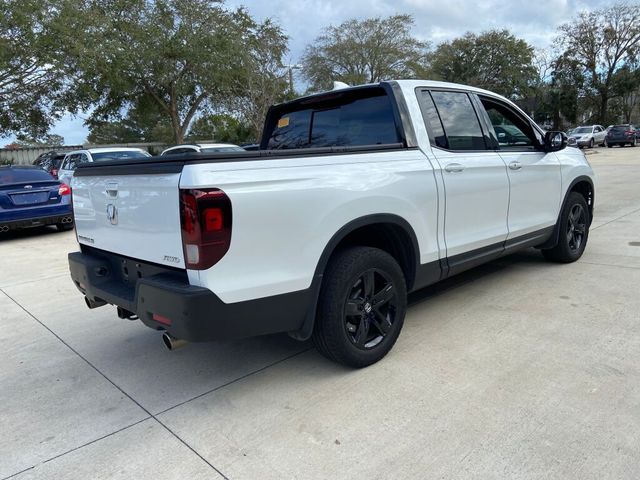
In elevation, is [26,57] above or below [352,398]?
above

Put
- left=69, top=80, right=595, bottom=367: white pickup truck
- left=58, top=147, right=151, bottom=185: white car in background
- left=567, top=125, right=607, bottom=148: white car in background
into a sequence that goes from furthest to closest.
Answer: left=567, top=125, right=607, bottom=148: white car in background → left=58, top=147, right=151, bottom=185: white car in background → left=69, top=80, right=595, bottom=367: white pickup truck

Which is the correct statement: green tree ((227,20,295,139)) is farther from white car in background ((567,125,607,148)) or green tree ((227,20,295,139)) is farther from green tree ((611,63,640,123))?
green tree ((611,63,640,123))

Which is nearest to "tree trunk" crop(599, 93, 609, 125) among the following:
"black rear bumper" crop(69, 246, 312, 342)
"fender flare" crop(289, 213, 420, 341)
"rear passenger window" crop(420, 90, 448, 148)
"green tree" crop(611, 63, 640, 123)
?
"green tree" crop(611, 63, 640, 123)

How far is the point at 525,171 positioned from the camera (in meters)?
4.64

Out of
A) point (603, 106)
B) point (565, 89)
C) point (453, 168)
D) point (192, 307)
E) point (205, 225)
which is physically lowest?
point (192, 307)

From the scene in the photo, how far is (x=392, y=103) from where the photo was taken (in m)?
3.72

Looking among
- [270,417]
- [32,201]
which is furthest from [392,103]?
[32,201]

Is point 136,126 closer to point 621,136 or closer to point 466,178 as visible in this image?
→ point 621,136

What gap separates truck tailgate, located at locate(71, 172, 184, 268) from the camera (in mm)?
2656

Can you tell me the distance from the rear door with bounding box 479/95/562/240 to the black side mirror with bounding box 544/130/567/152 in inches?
2.4

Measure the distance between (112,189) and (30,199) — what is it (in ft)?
23.6

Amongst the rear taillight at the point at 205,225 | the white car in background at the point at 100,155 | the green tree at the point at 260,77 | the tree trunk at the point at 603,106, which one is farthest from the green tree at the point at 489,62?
the rear taillight at the point at 205,225

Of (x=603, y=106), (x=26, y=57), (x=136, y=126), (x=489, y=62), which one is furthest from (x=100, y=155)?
(x=136, y=126)

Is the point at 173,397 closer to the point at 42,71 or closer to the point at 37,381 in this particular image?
the point at 37,381
